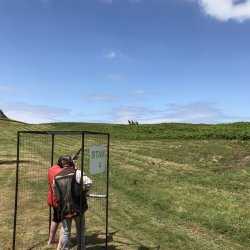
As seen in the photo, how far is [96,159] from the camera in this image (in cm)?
573

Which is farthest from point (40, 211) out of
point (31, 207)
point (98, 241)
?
point (98, 241)

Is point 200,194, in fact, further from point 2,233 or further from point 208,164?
point 2,233

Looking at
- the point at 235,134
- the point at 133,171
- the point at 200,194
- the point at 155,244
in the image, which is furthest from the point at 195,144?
the point at 155,244

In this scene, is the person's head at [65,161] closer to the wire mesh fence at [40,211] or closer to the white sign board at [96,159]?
the wire mesh fence at [40,211]

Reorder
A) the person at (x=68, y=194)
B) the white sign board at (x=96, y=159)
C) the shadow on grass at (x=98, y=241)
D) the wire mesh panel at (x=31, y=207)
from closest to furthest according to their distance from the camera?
1. the person at (x=68, y=194)
2. the white sign board at (x=96, y=159)
3. the shadow on grass at (x=98, y=241)
4. the wire mesh panel at (x=31, y=207)

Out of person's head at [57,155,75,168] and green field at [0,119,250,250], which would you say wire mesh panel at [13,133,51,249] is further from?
person's head at [57,155,75,168]

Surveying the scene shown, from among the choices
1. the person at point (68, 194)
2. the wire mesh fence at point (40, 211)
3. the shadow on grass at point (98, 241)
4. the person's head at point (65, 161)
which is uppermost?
the person's head at point (65, 161)

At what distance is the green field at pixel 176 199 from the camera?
7320 mm

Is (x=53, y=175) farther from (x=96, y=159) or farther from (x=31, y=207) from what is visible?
(x=31, y=207)

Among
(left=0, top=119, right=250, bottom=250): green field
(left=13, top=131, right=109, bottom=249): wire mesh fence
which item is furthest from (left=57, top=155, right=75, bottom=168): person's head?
(left=0, top=119, right=250, bottom=250): green field

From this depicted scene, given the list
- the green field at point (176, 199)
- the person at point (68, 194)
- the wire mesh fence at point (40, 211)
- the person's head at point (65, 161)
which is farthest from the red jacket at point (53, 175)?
the green field at point (176, 199)

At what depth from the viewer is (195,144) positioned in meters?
22.0

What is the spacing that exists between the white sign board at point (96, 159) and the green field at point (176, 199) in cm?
225

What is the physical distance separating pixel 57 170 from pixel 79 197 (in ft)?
2.49
